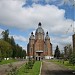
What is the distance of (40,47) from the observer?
17400 cm

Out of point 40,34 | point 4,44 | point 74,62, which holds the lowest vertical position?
point 74,62

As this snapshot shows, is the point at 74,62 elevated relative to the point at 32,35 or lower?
lower

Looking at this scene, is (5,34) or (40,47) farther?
(40,47)

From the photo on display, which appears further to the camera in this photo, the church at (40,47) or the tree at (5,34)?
the church at (40,47)

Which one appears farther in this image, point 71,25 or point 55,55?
point 55,55

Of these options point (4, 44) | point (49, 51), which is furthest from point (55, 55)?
point (4, 44)

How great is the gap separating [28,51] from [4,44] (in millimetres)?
76948

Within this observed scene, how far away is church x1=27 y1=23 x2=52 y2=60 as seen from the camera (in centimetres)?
17238

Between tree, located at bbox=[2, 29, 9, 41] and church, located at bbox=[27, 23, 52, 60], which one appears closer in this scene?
tree, located at bbox=[2, 29, 9, 41]

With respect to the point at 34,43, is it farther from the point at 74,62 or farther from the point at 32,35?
the point at 74,62

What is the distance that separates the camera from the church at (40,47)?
172m

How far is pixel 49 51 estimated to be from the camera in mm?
174000

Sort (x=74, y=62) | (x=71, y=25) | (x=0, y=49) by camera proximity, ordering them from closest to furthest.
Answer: (x=71, y=25) → (x=74, y=62) → (x=0, y=49)

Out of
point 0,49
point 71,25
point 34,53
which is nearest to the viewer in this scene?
point 71,25
